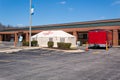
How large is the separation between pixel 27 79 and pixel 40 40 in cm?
3942

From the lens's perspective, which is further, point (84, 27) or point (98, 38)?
point (84, 27)

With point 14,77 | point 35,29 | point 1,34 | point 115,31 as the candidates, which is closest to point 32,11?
point 115,31

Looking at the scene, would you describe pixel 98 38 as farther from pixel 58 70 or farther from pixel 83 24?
pixel 58 70

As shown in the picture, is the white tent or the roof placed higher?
the roof

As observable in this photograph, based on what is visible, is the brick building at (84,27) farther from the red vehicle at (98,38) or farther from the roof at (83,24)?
the red vehicle at (98,38)

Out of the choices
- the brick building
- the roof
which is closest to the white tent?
the brick building

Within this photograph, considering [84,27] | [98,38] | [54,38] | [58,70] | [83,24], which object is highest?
[83,24]

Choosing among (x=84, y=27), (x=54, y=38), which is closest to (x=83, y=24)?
(x=84, y=27)

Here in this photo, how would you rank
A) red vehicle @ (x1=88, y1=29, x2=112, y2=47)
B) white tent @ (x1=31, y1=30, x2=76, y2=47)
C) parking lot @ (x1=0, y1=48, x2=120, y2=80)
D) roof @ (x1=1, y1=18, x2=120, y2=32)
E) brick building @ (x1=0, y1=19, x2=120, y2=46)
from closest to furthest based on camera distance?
1. parking lot @ (x1=0, y1=48, x2=120, y2=80)
2. red vehicle @ (x1=88, y1=29, x2=112, y2=47)
3. white tent @ (x1=31, y1=30, x2=76, y2=47)
4. brick building @ (x1=0, y1=19, x2=120, y2=46)
5. roof @ (x1=1, y1=18, x2=120, y2=32)

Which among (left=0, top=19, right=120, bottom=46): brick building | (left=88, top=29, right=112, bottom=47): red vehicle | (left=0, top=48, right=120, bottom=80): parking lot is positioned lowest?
(left=0, top=48, right=120, bottom=80): parking lot

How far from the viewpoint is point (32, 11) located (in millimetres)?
35062

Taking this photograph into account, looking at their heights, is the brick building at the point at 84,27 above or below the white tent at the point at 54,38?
above

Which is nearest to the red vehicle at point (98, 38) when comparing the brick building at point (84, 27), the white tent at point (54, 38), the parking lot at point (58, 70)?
the white tent at point (54, 38)

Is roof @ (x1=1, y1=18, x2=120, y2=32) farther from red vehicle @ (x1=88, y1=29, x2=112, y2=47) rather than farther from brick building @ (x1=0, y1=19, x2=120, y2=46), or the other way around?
red vehicle @ (x1=88, y1=29, x2=112, y2=47)
